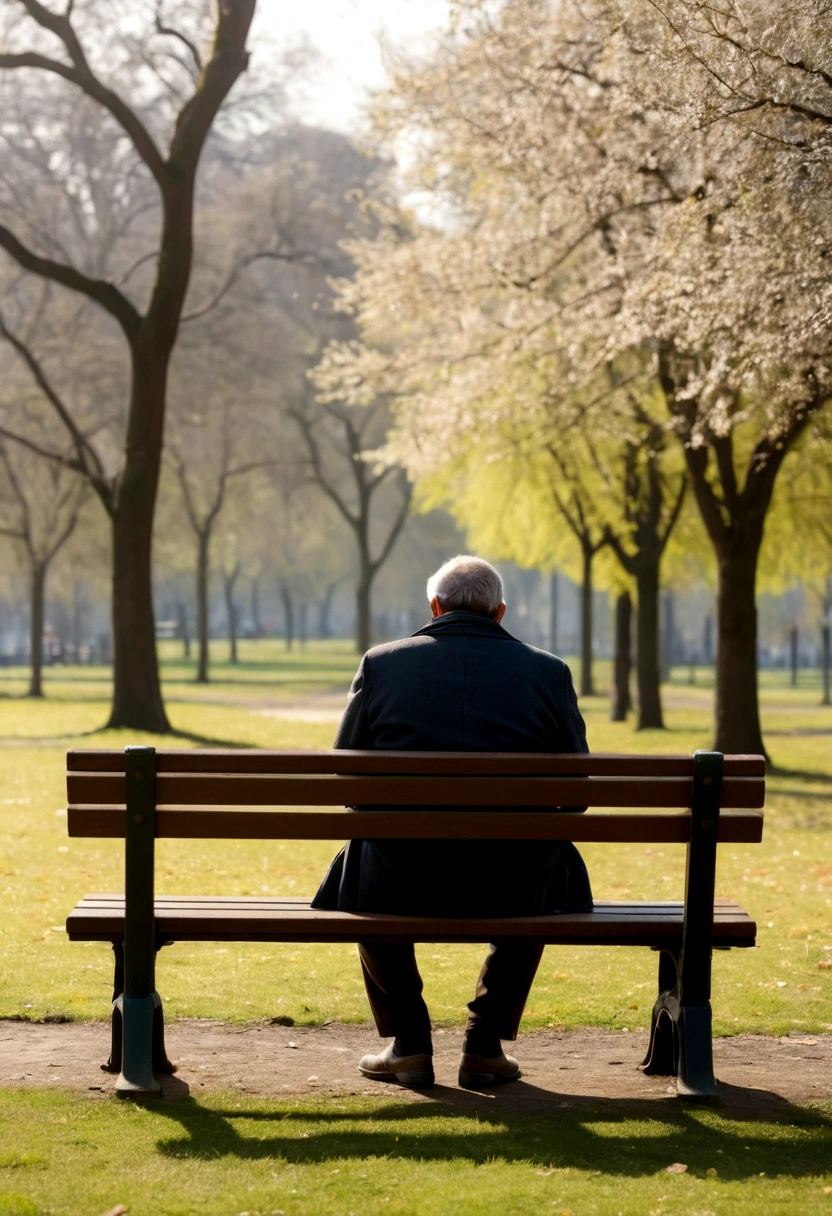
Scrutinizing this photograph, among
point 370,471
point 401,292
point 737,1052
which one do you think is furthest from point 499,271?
point 370,471

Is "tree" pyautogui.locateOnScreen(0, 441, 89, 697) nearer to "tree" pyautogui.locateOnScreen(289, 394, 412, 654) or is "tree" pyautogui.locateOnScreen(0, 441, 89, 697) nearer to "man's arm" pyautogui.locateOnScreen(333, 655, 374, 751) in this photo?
Result: "tree" pyautogui.locateOnScreen(289, 394, 412, 654)

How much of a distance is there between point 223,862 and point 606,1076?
633 cm

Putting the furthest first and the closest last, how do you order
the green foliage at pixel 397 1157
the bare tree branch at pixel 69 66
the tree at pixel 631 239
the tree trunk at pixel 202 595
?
the tree trunk at pixel 202 595
the bare tree branch at pixel 69 66
the tree at pixel 631 239
the green foliage at pixel 397 1157

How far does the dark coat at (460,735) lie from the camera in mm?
5023

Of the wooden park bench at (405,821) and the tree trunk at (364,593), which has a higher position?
the tree trunk at (364,593)

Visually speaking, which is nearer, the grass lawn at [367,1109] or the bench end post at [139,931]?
the grass lawn at [367,1109]

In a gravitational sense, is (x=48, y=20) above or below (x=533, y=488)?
above

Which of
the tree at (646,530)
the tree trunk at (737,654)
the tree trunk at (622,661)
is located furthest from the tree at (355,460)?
the tree trunk at (737,654)

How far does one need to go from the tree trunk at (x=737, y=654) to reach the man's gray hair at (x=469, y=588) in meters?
13.3

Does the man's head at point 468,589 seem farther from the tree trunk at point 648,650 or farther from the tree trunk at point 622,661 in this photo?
the tree trunk at point 622,661

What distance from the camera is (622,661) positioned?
2980cm

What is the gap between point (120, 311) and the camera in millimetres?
20969

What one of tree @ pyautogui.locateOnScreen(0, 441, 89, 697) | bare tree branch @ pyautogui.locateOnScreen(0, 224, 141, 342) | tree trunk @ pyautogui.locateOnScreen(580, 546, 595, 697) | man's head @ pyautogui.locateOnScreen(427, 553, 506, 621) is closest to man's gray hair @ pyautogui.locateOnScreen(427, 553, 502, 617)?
man's head @ pyautogui.locateOnScreen(427, 553, 506, 621)

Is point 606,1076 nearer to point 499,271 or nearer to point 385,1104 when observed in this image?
point 385,1104
